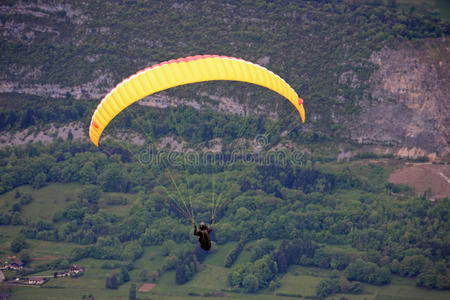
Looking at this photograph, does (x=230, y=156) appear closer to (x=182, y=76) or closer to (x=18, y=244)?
(x=18, y=244)

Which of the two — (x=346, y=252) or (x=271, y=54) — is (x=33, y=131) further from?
(x=346, y=252)

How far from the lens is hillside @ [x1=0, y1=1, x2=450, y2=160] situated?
106m

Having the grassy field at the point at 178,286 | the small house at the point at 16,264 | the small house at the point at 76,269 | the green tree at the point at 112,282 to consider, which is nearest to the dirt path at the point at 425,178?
the grassy field at the point at 178,286

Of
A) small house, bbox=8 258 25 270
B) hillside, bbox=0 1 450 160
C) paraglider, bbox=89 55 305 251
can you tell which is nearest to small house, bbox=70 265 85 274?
small house, bbox=8 258 25 270

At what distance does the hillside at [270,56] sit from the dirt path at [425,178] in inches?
101

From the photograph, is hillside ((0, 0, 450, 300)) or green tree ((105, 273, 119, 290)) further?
hillside ((0, 0, 450, 300))

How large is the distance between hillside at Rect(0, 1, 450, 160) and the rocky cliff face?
3.1 inches

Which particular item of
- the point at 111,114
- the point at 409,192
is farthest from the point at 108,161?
the point at 111,114

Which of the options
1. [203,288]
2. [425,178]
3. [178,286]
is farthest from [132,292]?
[425,178]

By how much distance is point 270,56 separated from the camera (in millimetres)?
108875

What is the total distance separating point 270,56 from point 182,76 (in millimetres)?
48404

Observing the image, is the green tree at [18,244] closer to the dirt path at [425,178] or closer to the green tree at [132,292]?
the green tree at [132,292]

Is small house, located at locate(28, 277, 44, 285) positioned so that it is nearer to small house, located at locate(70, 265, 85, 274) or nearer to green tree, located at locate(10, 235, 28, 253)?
small house, located at locate(70, 265, 85, 274)

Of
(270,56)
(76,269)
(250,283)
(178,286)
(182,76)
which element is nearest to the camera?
(182,76)
